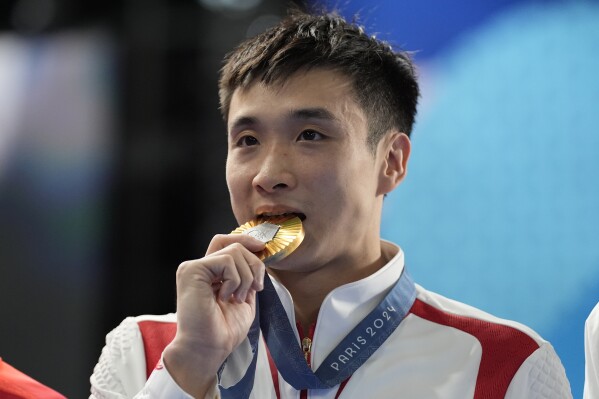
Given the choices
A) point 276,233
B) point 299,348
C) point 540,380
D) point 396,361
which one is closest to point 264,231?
point 276,233

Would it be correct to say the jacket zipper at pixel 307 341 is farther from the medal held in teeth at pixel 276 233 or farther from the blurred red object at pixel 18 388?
the blurred red object at pixel 18 388

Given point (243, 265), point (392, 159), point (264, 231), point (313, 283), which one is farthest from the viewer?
point (392, 159)

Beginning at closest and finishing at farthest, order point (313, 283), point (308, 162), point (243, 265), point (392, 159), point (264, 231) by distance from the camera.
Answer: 1. point (243, 265)
2. point (264, 231)
3. point (308, 162)
4. point (313, 283)
5. point (392, 159)

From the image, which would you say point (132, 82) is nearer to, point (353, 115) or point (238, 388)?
point (353, 115)

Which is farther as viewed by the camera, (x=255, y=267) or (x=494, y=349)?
(x=494, y=349)

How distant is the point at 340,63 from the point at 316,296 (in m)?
0.54

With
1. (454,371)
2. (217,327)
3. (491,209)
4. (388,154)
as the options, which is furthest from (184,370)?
(491,209)

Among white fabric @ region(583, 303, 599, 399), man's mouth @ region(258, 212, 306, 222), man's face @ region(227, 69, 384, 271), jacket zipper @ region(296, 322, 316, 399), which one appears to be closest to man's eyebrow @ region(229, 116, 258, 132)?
man's face @ region(227, 69, 384, 271)

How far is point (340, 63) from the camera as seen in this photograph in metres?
2.30

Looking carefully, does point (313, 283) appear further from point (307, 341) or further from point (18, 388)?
point (18, 388)

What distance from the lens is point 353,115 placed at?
7.37 ft

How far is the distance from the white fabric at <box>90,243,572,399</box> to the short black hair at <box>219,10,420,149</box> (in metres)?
0.38

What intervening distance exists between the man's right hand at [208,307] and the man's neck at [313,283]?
30 cm

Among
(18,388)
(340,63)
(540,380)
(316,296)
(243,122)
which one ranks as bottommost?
(18,388)
